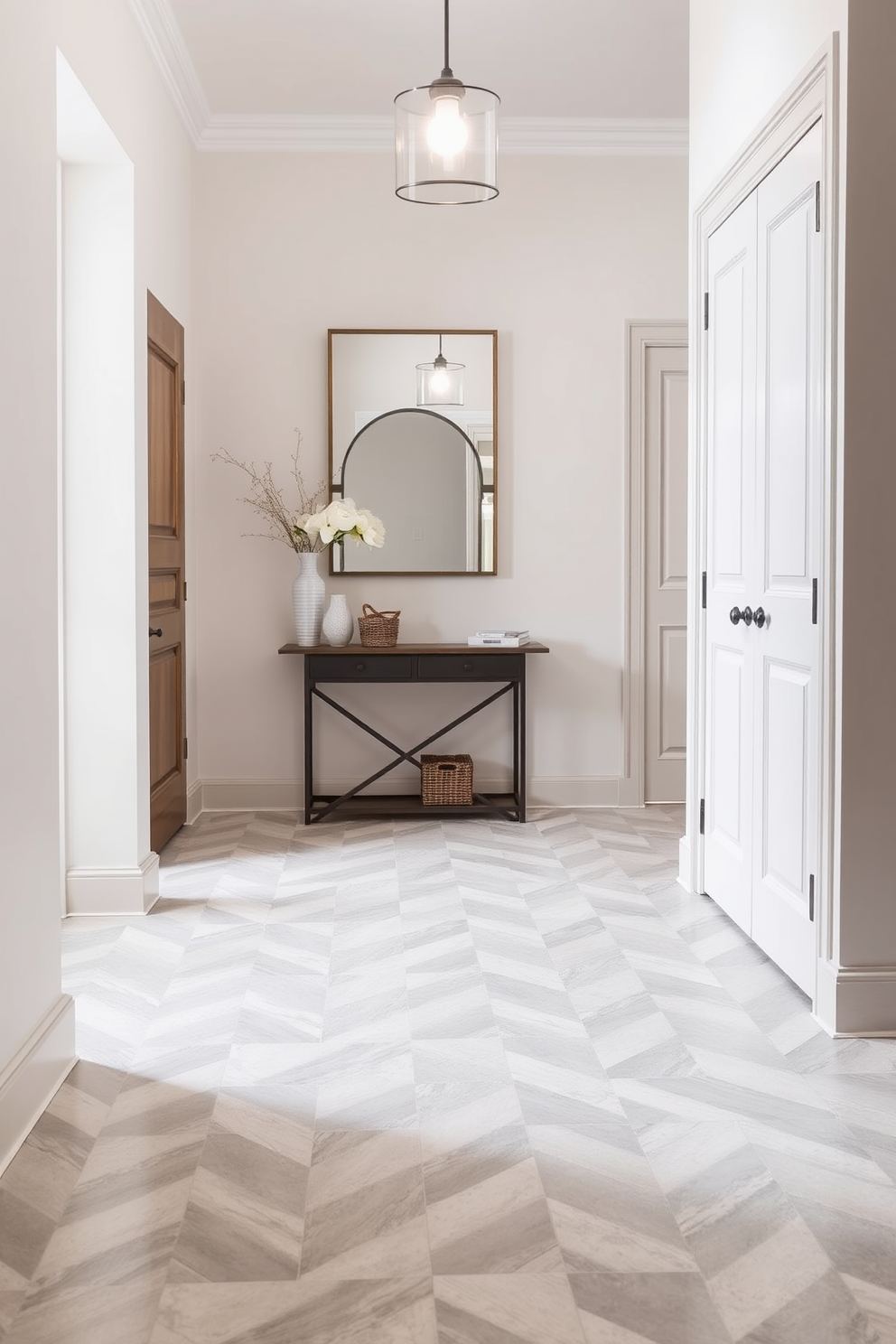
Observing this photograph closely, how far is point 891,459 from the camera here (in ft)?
8.13

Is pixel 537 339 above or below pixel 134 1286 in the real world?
above

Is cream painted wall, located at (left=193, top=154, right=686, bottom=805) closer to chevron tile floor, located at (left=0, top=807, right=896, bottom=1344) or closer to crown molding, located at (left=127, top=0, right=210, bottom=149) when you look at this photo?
crown molding, located at (left=127, top=0, right=210, bottom=149)

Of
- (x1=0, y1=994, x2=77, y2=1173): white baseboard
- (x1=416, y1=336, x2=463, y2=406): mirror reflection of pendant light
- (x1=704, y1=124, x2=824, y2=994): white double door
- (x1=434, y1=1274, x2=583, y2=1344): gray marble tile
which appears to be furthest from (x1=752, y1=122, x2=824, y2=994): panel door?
(x1=416, y1=336, x2=463, y2=406): mirror reflection of pendant light

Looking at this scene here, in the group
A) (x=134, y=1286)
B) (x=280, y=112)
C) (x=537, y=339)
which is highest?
(x=280, y=112)

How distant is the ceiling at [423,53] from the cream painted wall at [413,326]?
31cm

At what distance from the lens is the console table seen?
15.9 ft

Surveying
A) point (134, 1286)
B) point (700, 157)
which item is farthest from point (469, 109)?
point (134, 1286)

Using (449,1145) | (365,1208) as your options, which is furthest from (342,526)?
(365,1208)

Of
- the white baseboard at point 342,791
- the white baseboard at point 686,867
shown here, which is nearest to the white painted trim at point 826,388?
the white baseboard at point 686,867

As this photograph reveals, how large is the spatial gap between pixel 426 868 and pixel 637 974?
129 cm

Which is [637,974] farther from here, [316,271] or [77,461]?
[316,271]

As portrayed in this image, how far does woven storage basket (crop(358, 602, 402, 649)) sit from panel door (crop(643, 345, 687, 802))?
46.9 inches

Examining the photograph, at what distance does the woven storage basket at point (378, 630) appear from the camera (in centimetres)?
490

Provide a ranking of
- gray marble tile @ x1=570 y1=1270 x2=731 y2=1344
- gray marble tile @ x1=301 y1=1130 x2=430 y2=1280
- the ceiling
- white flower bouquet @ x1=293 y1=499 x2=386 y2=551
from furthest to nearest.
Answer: white flower bouquet @ x1=293 y1=499 x2=386 y2=551, the ceiling, gray marble tile @ x1=301 y1=1130 x2=430 y2=1280, gray marble tile @ x1=570 y1=1270 x2=731 y2=1344
